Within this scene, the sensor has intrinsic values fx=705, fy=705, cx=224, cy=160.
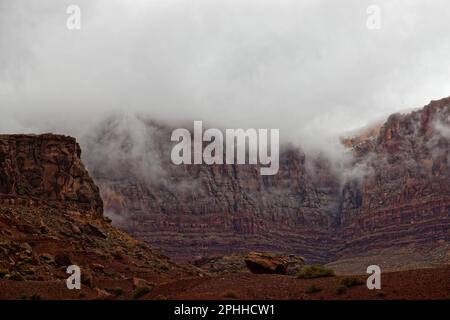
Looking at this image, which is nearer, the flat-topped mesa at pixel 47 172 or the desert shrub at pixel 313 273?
the desert shrub at pixel 313 273

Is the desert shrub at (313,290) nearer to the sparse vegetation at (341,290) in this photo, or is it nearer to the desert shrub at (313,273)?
the sparse vegetation at (341,290)

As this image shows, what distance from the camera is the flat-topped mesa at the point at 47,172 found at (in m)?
109

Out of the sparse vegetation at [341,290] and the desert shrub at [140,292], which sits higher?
the sparse vegetation at [341,290]

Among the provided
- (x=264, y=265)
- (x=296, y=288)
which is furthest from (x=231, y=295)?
(x=264, y=265)

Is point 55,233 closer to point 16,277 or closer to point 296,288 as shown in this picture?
point 16,277

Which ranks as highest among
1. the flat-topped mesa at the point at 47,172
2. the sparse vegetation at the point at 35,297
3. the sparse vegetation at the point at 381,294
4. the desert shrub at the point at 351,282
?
the flat-topped mesa at the point at 47,172

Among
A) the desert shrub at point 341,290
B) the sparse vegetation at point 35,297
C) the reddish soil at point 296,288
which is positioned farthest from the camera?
the sparse vegetation at point 35,297

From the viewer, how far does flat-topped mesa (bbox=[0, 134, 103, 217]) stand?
10927 cm

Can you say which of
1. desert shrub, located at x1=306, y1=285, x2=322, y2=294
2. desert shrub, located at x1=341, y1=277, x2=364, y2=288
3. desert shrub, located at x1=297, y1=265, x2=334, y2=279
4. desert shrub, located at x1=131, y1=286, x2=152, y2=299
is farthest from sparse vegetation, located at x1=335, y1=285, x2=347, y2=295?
desert shrub, located at x1=131, y1=286, x2=152, y2=299

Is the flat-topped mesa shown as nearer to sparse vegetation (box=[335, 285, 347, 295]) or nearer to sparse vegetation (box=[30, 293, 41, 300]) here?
sparse vegetation (box=[30, 293, 41, 300])

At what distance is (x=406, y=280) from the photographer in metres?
36.2

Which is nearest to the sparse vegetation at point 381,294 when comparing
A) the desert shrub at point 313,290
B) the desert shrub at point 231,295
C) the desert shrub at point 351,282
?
the desert shrub at point 351,282

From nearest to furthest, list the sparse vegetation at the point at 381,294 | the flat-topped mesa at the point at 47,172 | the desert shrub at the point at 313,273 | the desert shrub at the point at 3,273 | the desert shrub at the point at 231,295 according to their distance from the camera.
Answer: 1. the sparse vegetation at the point at 381,294
2. the desert shrub at the point at 231,295
3. the desert shrub at the point at 313,273
4. the desert shrub at the point at 3,273
5. the flat-topped mesa at the point at 47,172

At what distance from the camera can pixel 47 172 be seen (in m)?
114
